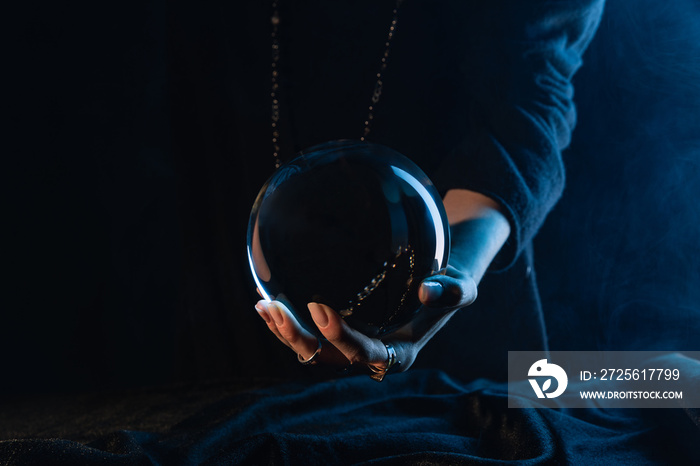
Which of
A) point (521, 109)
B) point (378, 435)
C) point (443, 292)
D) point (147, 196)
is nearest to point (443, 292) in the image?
point (443, 292)

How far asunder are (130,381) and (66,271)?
268mm

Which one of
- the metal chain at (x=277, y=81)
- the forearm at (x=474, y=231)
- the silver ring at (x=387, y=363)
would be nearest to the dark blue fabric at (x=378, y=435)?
the silver ring at (x=387, y=363)

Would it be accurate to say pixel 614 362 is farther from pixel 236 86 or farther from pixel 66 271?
pixel 66 271

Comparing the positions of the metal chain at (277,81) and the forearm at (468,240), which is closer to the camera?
the forearm at (468,240)

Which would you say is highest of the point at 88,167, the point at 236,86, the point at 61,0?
the point at 61,0

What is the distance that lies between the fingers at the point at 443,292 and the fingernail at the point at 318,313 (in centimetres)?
9

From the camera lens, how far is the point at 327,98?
1.06 m

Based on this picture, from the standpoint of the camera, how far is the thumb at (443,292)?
0.52 m

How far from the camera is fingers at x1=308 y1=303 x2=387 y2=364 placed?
1.67ft

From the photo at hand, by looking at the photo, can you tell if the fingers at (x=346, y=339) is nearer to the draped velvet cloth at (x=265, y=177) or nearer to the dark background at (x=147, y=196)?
the draped velvet cloth at (x=265, y=177)

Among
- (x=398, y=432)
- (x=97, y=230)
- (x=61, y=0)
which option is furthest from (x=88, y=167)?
(x=398, y=432)

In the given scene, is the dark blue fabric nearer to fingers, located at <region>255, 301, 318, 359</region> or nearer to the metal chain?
fingers, located at <region>255, 301, 318, 359</region>

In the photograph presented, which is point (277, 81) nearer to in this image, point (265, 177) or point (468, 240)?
point (265, 177)

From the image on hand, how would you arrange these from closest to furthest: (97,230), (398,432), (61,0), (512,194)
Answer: (398,432) → (512,194) → (61,0) → (97,230)
